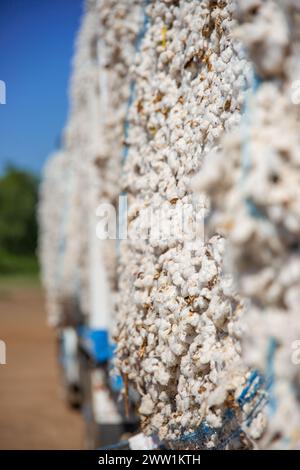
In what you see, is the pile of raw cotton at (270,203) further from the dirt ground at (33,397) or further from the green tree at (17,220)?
the green tree at (17,220)

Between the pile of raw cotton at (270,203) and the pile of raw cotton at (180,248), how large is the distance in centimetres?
45

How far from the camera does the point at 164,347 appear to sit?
2066 mm

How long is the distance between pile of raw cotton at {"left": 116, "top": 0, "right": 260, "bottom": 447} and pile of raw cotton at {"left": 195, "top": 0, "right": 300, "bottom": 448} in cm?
45

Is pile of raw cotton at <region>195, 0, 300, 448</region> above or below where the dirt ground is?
above

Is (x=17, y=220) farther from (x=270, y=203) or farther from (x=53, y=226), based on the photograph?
(x=270, y=203)

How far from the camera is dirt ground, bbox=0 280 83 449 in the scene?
583cm

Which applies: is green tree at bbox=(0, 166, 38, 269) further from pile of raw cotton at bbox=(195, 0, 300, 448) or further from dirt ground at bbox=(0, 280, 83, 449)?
pile of raw cotton at bbox=(195, 0, 300, 448)

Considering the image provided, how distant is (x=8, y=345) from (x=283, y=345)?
431 inches

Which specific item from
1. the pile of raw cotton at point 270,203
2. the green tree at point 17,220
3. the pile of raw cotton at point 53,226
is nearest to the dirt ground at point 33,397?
the pile of raw cotton at point 53,226

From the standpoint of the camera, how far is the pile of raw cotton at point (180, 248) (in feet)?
5.91

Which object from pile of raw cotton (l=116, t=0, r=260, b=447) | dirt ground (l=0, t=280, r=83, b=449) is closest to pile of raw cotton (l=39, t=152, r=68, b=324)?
dirt ground (l=0, t=280, r=83, b=449)

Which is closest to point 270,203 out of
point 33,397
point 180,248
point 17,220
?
point 180,248

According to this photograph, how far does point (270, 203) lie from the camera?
1156mm

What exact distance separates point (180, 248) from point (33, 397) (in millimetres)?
6123
